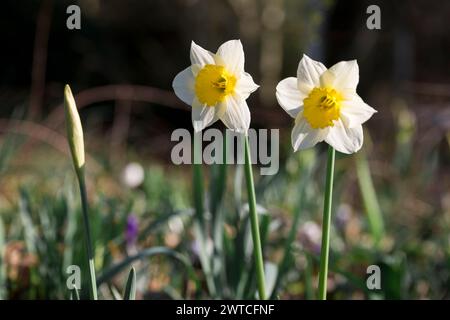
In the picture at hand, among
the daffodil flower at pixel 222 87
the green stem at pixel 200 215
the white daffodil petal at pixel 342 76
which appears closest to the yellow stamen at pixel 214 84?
the daffodil flower at pixel 222 87

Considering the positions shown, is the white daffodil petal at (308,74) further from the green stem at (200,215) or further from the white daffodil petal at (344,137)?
the green stem at (200,215)

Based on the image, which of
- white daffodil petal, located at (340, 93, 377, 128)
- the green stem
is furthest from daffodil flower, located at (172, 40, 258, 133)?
the green stem

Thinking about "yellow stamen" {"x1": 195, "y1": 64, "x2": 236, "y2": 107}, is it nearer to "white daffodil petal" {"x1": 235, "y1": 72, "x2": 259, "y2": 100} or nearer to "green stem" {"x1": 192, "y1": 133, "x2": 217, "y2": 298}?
"white daffodil petal" {"x1": 235, "y1": 72, "x2": 259, "y2": 100}

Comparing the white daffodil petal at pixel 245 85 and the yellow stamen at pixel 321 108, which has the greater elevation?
the white daffodil petal at pixel 245 85

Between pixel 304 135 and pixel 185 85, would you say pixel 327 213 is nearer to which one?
pixel 304 135

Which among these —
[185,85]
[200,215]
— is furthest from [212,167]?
[185,85]
